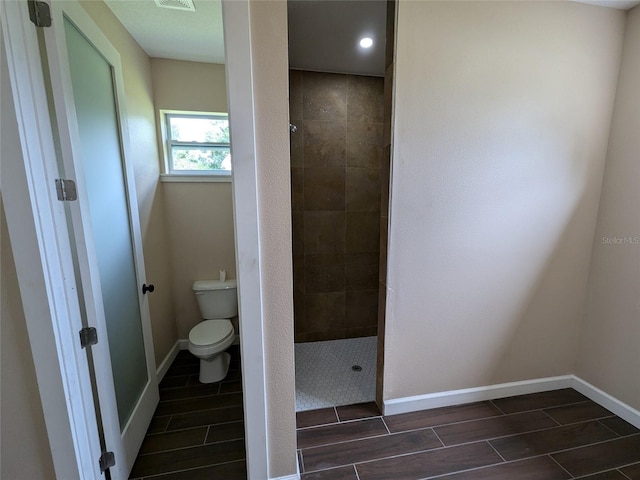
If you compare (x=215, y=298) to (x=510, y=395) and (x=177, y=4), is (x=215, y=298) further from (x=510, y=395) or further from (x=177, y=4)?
(x=510, y=395)

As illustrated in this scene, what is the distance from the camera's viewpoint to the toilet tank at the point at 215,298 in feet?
7.49

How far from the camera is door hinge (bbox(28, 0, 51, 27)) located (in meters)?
0.90

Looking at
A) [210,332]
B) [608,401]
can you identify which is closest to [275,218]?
[210,332]

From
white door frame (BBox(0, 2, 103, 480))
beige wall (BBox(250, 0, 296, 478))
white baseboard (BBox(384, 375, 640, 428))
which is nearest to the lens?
white door frame (BBox(0, 2, 103, 480))

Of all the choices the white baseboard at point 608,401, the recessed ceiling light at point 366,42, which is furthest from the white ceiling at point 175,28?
the white baseboard at point 608,401

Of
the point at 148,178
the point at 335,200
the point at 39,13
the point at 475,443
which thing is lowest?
the point at 475,443

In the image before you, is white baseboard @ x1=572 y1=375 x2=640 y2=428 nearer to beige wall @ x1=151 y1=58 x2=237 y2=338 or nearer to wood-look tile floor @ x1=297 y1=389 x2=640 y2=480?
wood-look tile floor @ x1=297 y1=389 x2=640 y2=480

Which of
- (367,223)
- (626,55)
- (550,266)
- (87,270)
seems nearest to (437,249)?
(550,266)

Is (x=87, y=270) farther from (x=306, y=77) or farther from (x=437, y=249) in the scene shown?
(x=306, y=77)

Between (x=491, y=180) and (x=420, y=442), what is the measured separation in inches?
63.9

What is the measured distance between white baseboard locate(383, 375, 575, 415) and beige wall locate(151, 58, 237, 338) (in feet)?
5.80

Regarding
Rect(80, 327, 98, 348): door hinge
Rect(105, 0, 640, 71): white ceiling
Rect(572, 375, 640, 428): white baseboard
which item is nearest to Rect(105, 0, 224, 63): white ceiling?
Rect(105, 0, 640, 71): white ceiling

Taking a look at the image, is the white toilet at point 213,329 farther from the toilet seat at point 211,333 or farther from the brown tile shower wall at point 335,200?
the brown tile shower wall at point 335,200

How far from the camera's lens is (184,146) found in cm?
237
